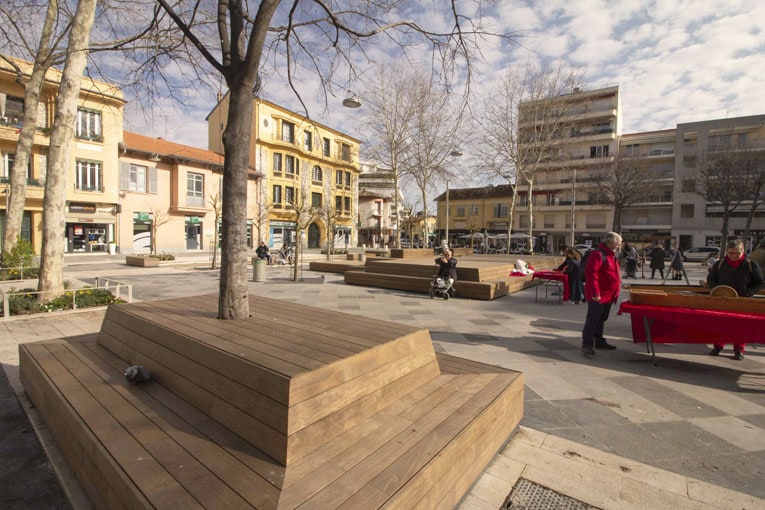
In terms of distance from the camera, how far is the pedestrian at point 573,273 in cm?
1038

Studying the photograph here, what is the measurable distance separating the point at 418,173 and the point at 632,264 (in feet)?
48.0

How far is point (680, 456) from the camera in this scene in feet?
9.57

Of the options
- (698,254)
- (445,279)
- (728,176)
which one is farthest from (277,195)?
(698,254)

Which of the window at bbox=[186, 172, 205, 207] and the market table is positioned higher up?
the window at bbox=[186, 172, 205, 207]

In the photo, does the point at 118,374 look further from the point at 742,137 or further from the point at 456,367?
the point at 742,137

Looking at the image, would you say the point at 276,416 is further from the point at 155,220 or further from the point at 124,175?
the point at 124,175

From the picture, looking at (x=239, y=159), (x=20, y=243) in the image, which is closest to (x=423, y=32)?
(x=239, y=159)

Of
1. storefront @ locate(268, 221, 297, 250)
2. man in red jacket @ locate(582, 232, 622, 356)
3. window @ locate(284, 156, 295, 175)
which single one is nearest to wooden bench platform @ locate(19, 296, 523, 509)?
man in red jacket @ locate(582, 232, 622, 356)

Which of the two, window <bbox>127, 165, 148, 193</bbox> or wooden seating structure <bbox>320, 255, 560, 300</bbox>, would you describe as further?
window <bbox>127, 165, 148, 193</bbox>

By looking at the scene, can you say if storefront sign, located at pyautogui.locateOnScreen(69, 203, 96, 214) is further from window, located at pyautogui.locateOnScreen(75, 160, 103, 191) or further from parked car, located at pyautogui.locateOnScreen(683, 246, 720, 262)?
parked car, located at pyautogui.locateOnScreen(683, 246, 720, 262)

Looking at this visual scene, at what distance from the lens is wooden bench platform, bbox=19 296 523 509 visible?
1776 mm

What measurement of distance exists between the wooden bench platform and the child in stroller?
7064mm

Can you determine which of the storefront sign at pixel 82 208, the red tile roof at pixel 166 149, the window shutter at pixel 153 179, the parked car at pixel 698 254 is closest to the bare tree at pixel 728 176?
the parked car at pixel 698 254

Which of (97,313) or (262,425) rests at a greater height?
(262,425)
